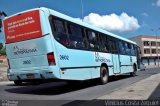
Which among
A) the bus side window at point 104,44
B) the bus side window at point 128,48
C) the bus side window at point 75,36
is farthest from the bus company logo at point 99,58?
the bus side window at point 128,48

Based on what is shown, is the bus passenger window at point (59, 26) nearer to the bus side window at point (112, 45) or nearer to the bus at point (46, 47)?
the bus at point (46, 47)

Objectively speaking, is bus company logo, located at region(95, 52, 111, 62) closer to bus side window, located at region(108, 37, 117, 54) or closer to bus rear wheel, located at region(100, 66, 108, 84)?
bus rear wheel, located at region(100, 66, 108, 84)

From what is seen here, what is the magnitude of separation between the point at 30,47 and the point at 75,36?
90.7 inches

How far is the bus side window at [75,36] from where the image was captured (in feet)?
40.7

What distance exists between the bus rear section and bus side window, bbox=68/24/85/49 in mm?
1592

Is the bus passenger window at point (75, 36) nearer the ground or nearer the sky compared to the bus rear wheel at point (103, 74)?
nearer the sky

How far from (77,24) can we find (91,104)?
534 centimetres

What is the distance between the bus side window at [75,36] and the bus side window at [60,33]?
45 cm

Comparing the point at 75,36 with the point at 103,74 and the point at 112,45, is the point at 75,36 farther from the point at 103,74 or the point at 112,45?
the point at 112,45

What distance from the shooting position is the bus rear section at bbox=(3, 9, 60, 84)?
1095cm

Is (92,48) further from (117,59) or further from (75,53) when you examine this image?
(117,59)

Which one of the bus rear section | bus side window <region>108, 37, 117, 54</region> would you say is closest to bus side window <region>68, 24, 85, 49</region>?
the bus rear section

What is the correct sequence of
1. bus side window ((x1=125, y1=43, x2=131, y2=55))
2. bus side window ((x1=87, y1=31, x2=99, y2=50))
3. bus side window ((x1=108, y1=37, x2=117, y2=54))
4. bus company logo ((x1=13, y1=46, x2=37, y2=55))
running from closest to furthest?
bus company logo ((x1=13, y1=46, x2=37, y2=55)), bus side window ((x1=87, y1=31, x2=99, y2=50)), bus side window ((x1=108, y1=37, x2=117, y2=54)), bus side window ((x1=125, y1=43, x2=131, y2=55))

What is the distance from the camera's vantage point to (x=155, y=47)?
10806 centimetres
